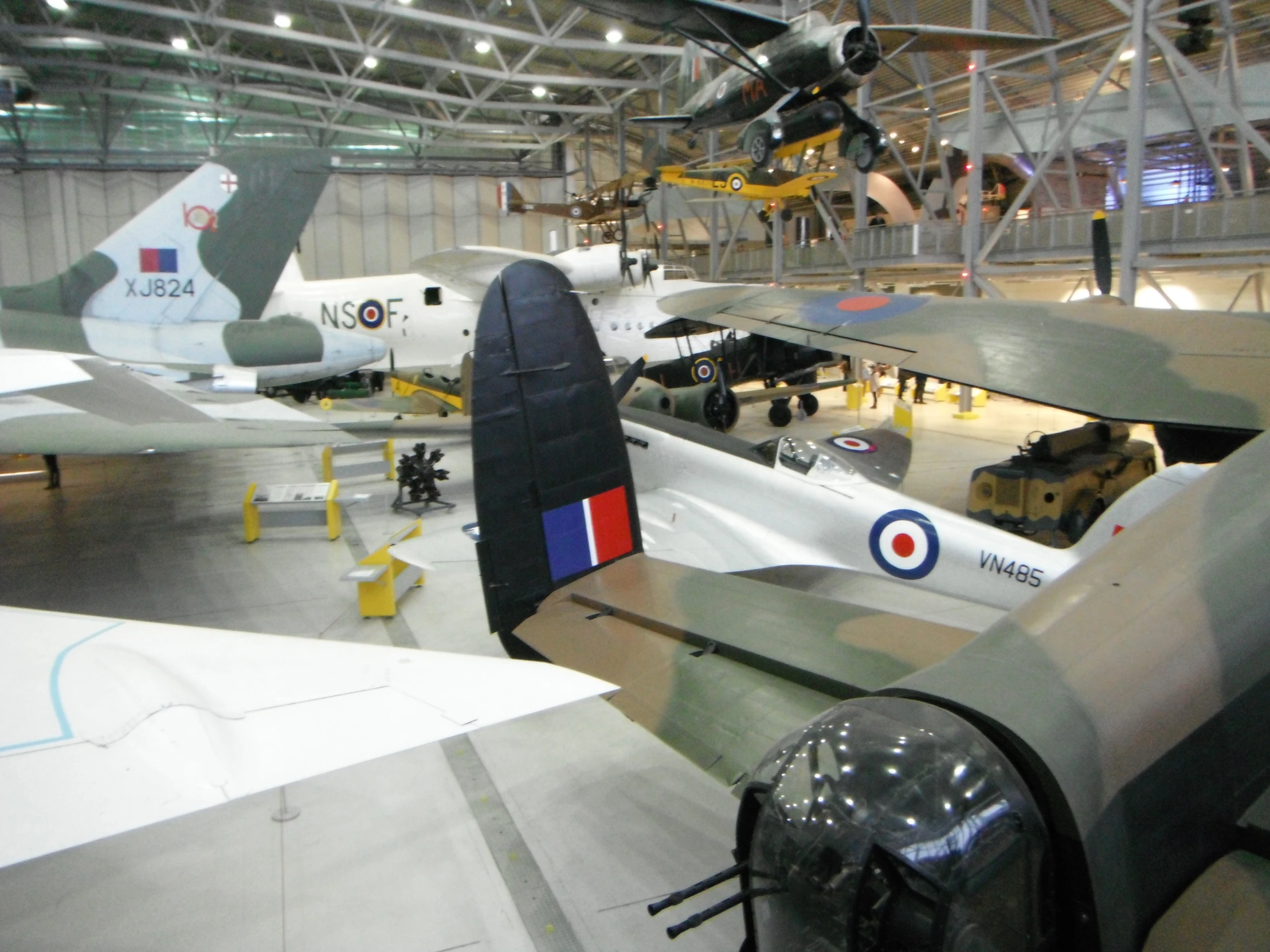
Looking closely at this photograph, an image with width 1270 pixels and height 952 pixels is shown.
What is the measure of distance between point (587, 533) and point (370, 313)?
462 inches

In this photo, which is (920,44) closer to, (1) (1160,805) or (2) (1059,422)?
(2) (1059,422)

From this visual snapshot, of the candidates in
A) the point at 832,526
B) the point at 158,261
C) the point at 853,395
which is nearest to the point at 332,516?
the point at 158,261

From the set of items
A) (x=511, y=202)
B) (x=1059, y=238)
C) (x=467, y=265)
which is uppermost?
(x=511, y=202)

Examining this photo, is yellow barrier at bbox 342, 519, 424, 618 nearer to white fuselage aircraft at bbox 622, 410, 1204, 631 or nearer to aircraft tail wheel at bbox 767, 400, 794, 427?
white fuselage aircraft at bbox 622, 410, 1204, 631

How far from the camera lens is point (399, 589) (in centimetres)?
622

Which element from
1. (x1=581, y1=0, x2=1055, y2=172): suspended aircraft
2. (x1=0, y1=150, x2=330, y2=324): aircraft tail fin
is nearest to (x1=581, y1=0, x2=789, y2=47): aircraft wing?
(x1=581, y1=0, x2=1055, y2=172): suspended aircraft

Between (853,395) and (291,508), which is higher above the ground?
(853,395)

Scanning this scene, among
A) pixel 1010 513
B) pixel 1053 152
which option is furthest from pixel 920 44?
pixel 1010 513

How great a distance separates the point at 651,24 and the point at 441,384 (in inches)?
247

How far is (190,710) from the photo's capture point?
1.87 meters

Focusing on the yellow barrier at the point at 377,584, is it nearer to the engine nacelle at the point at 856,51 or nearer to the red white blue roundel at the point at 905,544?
the red white blue roundel at the point at 905,544

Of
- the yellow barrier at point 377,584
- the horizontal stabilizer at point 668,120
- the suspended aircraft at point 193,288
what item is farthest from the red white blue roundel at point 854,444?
the horizontal stabilizer at point 668,120

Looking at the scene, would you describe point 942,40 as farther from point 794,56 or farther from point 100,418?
point 100,418

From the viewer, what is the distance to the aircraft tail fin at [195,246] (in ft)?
30.9
